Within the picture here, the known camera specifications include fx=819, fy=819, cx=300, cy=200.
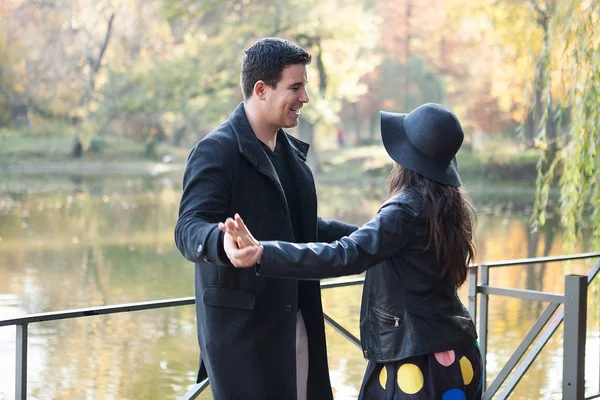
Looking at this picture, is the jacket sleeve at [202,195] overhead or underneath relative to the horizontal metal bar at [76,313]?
overhead

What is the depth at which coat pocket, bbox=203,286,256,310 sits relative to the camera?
6.63ft

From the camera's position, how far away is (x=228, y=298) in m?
2.02

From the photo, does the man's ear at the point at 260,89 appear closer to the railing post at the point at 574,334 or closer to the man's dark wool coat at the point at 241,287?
the man's dark wool coat at the point at 241,287

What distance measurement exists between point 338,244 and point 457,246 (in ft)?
1.08

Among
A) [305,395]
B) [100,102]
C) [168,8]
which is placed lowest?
[305,395]

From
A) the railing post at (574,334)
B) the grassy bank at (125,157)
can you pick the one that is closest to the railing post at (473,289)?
the railing post at (574,334)

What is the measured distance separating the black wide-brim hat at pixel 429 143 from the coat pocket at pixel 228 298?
1.65 feet

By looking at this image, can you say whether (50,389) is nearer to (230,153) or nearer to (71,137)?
(230,153)

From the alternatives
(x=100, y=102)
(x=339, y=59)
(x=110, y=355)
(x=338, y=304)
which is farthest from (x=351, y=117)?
(x=110, y=355)

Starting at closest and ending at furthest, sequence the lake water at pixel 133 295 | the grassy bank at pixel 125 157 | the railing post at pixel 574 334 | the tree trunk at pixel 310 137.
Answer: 1. the railing post at pixel 574 334
2. the lake water at pixel 133 295
3. the grassy bank at pixel 125 157
4. the tree trunk at pixel 310 137

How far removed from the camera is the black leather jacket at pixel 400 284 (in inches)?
73.3

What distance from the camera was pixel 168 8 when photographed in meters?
24.5

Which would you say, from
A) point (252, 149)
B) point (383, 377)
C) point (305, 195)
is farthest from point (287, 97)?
point (383, 377)

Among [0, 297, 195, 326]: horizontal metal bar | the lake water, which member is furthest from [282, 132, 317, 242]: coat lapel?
the lake water
